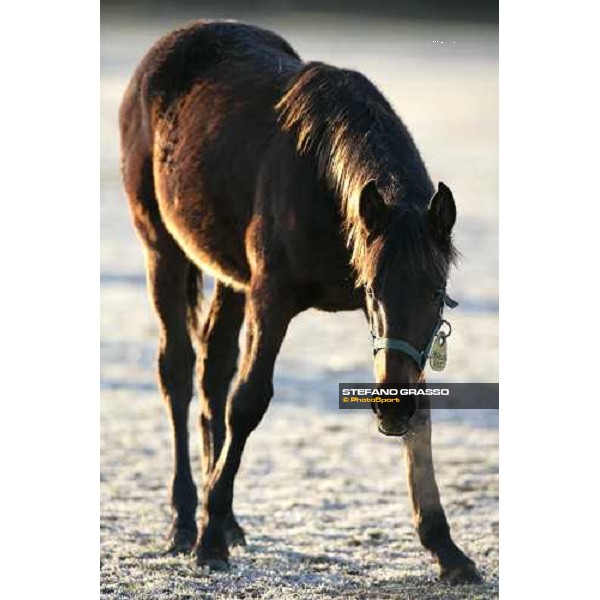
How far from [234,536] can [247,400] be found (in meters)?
0.80

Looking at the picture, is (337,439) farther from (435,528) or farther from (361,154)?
(361,154)

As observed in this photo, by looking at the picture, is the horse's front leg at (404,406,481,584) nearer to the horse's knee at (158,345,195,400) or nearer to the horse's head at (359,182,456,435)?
the horse's head at (359,182,456,435)

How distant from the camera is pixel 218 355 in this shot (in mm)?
5102

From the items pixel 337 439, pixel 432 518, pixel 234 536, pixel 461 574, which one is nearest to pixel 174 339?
pixel 234 536

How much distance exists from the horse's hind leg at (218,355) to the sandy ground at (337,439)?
412 mm

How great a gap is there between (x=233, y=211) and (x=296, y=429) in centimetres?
237

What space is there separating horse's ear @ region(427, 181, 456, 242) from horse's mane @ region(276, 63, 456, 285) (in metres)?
0.03

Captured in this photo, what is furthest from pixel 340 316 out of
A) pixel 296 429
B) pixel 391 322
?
pixel 391 322

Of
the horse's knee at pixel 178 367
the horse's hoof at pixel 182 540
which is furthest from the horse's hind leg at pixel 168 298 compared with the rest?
the horse's hoof at pixel 182 540

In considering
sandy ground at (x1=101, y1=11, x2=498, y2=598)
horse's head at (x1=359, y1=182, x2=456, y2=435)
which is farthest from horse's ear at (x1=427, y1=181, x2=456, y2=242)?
sandy ground at (x1=101, y1=11, x2=498, y2=598)

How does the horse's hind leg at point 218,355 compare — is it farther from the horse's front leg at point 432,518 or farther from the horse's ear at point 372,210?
the horse's ear at point 372,210

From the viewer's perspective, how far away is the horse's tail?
5227mm
